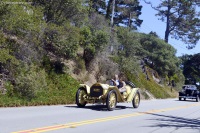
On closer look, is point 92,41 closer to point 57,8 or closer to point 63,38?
point 63,38

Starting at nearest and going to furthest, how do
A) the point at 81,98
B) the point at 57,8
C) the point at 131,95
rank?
1. the point at 81,98
2. the point at 131,95
3. the point at 57,8

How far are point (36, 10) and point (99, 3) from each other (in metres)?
23.3

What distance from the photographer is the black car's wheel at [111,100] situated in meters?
16.1

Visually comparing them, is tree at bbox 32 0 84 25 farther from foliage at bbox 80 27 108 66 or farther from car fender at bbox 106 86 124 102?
car fender at bbox 106 86 124 102

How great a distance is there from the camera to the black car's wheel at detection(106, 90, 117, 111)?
16.1 metres

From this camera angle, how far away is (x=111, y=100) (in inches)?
650

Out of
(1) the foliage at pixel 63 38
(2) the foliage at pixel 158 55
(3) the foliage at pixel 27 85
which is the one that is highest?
(2) the foliage at pixel 158 55

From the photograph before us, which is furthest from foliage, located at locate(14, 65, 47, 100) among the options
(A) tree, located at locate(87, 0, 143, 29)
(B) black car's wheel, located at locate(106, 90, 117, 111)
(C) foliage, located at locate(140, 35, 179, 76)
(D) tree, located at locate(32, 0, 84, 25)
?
(C) foliage, located at locate(140, 35, 179, 76)

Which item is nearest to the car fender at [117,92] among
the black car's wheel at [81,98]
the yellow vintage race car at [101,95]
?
the yellow vintage race car at [101,95]

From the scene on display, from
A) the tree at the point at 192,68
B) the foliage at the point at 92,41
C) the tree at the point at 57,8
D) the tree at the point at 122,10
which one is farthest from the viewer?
the tree at the point at 192,68

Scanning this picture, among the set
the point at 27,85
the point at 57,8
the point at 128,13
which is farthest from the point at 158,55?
the point at 27,85

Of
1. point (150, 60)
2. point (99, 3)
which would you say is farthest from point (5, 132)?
point (150, 60)

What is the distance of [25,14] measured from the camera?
17.6m

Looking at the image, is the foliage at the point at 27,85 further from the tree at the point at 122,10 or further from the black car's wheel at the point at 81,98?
the tree at the point at 122,10
